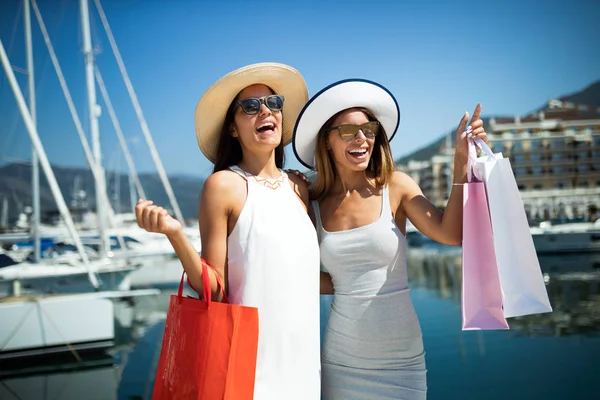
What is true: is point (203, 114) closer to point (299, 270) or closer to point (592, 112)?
point (299, 270)

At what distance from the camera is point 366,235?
2.15 metres

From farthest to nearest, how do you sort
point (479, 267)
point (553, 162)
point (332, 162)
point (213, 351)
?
point (553, 162)
point (332, 162)
point (479, 267)
point (213, 351)

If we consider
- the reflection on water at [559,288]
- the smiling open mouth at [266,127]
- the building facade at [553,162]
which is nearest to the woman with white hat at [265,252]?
the smiling open mouth at [266,127]

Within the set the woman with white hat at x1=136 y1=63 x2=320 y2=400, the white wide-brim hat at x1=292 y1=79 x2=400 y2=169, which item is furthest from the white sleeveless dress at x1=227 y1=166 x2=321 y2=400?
the white wide-brim hat at x1=292 y1=79 x2=400 y2=169

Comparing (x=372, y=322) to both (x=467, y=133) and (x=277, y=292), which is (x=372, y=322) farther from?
(x=467, y=133)

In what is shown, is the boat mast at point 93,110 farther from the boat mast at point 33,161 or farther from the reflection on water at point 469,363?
the reflection on water at point 469,363

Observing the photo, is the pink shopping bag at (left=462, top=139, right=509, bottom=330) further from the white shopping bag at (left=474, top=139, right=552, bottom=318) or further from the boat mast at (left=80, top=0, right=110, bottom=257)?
the boat mast at (left=80, top=0, right=110, bottom=257)

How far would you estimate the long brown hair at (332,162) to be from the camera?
2.30 meters

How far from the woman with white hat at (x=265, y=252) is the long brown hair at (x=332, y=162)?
0.24m

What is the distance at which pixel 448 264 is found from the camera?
25.7 m

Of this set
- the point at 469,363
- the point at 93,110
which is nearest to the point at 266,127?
the point at 469,363

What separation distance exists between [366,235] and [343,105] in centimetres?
58

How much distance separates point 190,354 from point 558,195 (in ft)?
240

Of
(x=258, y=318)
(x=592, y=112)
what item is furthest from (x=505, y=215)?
(x=592, y=112)
